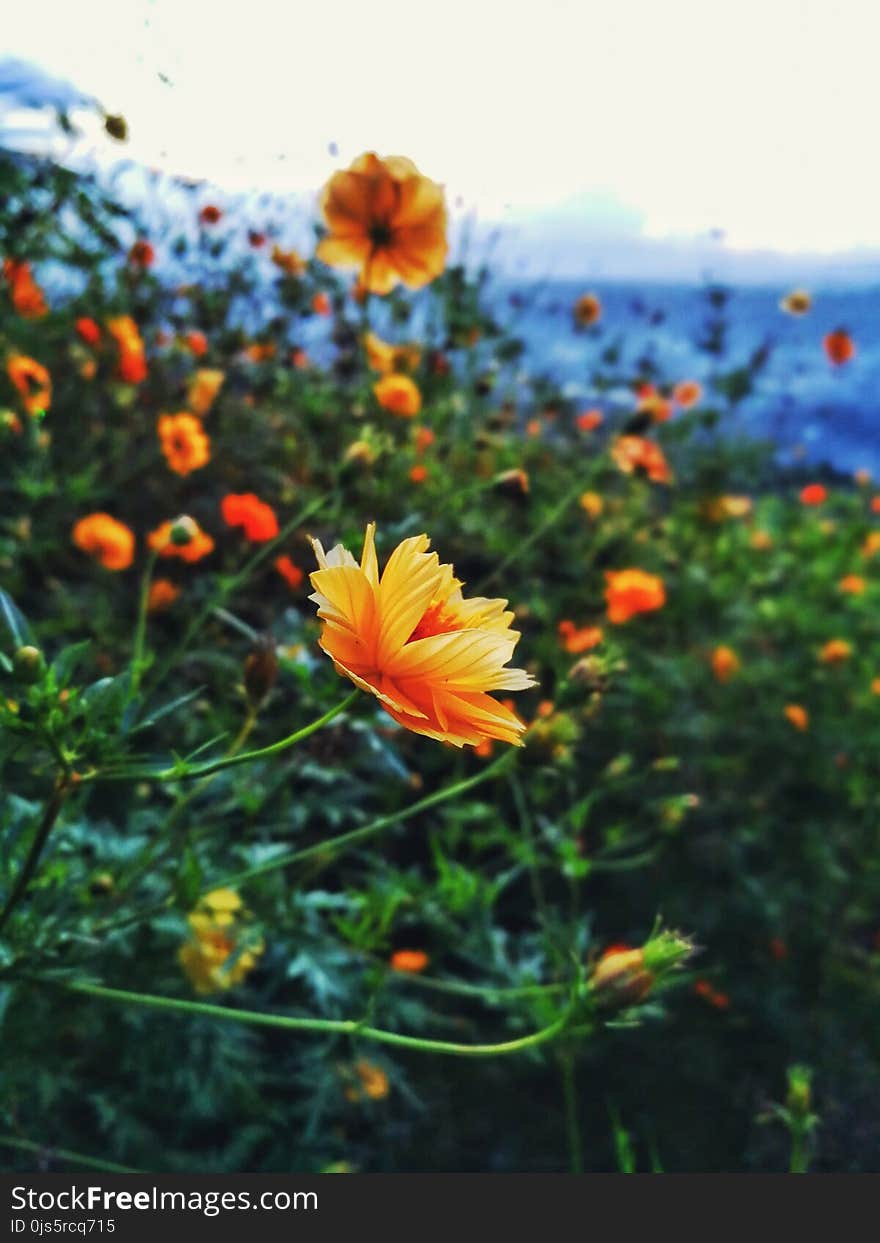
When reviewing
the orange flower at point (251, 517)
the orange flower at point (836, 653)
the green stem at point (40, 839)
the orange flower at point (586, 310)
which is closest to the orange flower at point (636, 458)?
the orange flower at point (251, 517)

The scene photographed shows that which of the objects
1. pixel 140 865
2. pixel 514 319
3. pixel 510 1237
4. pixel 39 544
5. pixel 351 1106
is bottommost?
pixel 510 1237

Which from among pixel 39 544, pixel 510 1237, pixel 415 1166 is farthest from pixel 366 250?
pixel 415 1166

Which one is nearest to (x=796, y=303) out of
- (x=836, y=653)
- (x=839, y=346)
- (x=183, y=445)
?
(x=839, y=346)

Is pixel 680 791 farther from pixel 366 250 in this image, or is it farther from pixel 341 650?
pixel 341 650

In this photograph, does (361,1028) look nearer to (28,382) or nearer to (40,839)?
(40,839)

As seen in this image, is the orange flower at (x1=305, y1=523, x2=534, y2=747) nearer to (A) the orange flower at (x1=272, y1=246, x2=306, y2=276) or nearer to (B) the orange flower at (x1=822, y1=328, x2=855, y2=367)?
(A) the orange flower at (x1=272, y1=246, x2=306, y2=276)
